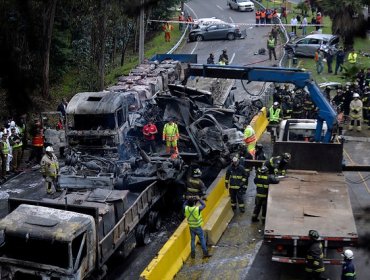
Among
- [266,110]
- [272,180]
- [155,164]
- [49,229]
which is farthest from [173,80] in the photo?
[49,229]

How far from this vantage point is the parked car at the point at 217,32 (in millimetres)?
36938

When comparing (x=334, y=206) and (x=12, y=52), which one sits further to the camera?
(x=334, y=206)

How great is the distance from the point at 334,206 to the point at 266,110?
12377mm

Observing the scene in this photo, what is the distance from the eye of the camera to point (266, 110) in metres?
23.3

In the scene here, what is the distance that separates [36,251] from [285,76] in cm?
875

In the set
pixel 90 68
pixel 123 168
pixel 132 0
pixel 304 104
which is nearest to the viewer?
pixel 132 0

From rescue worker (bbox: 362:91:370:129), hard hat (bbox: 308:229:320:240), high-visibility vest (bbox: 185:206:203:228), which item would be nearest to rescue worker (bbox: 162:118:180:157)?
high-visibility vest (bbox: 185:206:203:228)

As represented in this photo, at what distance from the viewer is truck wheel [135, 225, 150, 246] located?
1250 centimetres

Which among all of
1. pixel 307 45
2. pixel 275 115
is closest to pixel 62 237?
pixel 275 115

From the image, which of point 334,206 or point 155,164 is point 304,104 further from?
point 334,206

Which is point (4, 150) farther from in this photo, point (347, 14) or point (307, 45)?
point (307, 45)

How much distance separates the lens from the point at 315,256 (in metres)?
9.55

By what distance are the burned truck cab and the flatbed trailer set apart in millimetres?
4504

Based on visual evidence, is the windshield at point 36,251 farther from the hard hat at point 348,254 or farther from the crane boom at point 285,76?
the crane boom at point 285,76
